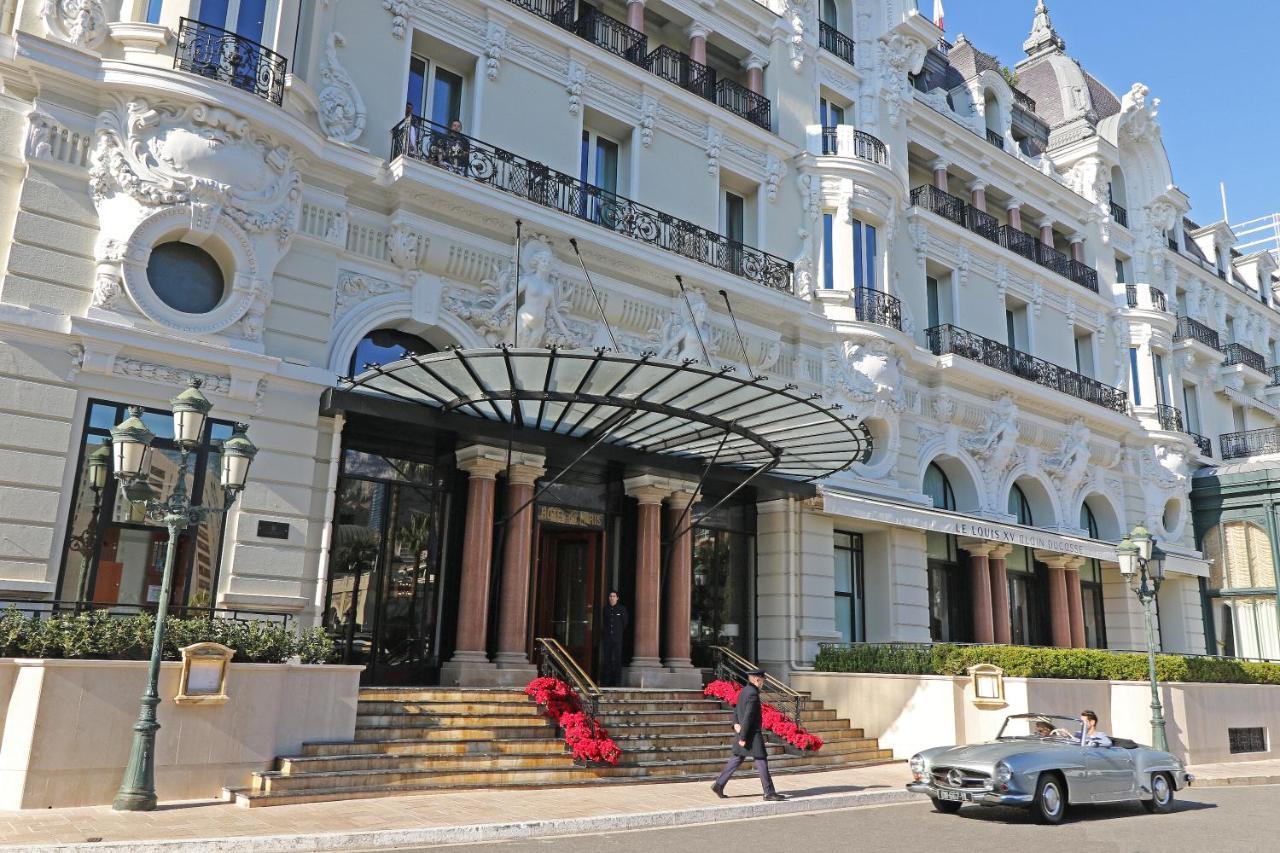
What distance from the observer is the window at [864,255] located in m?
21.9

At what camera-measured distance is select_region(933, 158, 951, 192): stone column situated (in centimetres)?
2550

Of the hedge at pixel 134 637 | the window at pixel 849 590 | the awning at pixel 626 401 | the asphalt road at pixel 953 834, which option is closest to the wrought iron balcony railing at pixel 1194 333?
the window at pixel 849 590

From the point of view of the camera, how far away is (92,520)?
1206 cm

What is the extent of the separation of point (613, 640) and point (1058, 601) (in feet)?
47.0

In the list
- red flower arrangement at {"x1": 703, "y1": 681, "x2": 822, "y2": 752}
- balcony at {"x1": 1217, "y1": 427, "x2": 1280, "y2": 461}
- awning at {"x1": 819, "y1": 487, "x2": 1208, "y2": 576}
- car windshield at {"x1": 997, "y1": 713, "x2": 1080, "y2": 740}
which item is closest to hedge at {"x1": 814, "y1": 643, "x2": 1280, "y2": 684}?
red flower arrangement at {"x1": 703, "y1": 681, "x2": 822, "y2": 752}

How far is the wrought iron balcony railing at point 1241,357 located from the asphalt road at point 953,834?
27.2 metres

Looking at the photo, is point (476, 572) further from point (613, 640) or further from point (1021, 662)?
point (1021, 662)

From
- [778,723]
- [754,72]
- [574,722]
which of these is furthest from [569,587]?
[754,72]


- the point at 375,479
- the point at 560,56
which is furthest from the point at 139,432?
the point at 560,56

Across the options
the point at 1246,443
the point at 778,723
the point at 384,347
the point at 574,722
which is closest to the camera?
the point at 574,722

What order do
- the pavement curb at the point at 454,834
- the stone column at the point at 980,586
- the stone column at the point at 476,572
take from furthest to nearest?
1. the stone column at the point at 980,586
2. the stone column at the point at 476,572
3. the pavement curb at the point at 454,834

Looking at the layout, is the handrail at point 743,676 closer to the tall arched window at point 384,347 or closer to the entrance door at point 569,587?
the entrance door at point 569,587

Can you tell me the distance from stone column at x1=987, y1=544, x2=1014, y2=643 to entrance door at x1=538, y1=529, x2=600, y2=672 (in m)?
10.8

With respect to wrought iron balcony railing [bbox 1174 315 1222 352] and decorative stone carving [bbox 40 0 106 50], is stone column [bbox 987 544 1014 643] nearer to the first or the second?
A: wrought iron balcony railing [bbox 1174 315 1222 352]
